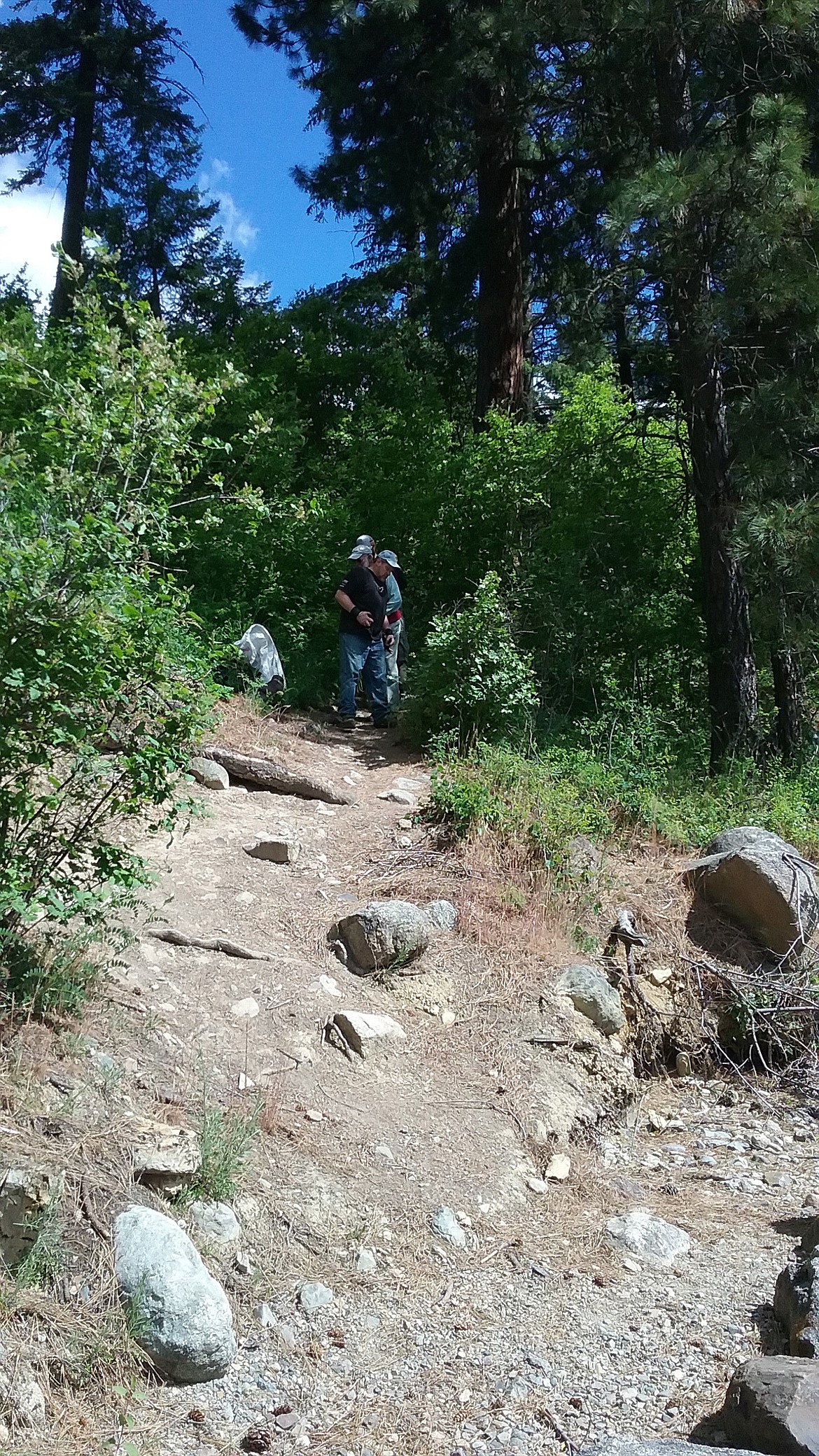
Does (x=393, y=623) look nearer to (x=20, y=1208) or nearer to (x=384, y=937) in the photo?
(x=384, y=937)

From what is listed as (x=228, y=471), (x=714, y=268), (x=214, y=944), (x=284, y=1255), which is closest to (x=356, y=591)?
(x=228, y=471)

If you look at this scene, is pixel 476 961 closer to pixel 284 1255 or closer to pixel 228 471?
pixel 284 1255

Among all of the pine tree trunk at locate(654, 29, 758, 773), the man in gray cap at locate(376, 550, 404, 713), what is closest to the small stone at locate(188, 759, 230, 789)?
the man in gray cap at locate(376, 550, 404, 713)

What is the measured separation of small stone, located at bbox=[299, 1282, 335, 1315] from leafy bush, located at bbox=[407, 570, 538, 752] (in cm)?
446

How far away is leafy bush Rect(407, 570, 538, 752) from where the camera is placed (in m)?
8.29

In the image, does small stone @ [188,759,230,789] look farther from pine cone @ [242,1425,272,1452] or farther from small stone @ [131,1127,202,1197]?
pine cone @ [242,1425,272,1452]

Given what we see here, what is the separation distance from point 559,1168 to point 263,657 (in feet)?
17.4

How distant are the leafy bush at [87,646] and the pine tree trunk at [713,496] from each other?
5.37 meters

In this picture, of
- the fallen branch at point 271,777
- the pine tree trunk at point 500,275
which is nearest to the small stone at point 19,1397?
the fallen branch at point 271,777

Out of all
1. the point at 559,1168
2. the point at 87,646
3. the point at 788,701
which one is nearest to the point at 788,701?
the point at 788,701

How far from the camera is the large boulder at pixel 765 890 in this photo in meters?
6.84

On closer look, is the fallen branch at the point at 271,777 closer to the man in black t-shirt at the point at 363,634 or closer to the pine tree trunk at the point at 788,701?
the man in black t-shirt at the point at 363,634

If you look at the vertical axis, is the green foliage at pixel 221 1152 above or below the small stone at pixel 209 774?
below

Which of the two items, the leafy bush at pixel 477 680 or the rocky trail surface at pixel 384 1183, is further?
the leafy bush at pixel 477 680
